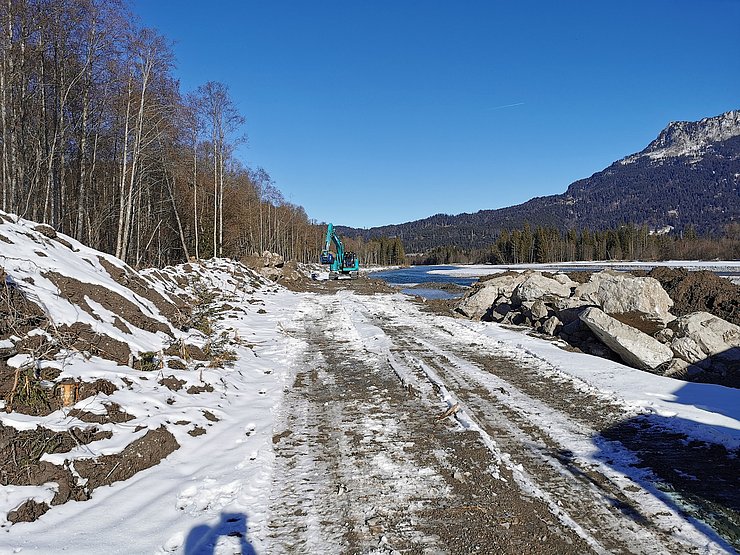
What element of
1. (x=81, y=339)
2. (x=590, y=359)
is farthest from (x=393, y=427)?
(x=590, y=359)

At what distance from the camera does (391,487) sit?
4.76m

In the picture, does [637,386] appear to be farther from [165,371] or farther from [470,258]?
[470,258]

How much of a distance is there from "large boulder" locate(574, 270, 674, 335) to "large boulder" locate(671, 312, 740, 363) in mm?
859

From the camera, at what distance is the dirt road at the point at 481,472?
3.86 metres

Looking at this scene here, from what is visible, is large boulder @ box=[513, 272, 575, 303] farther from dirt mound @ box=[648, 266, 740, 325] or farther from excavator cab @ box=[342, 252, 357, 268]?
excavator cab @ box=[342, 252, 357, 268]

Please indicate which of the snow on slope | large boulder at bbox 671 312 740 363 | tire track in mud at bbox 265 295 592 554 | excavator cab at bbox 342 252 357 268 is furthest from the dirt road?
excavator cab at bbox 342 252 357 268

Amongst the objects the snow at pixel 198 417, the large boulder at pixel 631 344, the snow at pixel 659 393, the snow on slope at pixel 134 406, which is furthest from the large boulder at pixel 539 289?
the snow on slope at pixel 134 406

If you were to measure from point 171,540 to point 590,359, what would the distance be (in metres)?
9.42

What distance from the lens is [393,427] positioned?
21.4 feet

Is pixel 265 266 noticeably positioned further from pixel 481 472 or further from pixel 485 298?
pixel 481 472

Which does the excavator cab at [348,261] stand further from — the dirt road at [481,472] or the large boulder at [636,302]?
the dirt road at [481,472]

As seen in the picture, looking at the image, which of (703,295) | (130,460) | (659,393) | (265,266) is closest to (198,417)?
(130,460)

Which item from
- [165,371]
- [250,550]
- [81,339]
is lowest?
[250,550]

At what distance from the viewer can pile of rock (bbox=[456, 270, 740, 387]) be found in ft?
36.1
